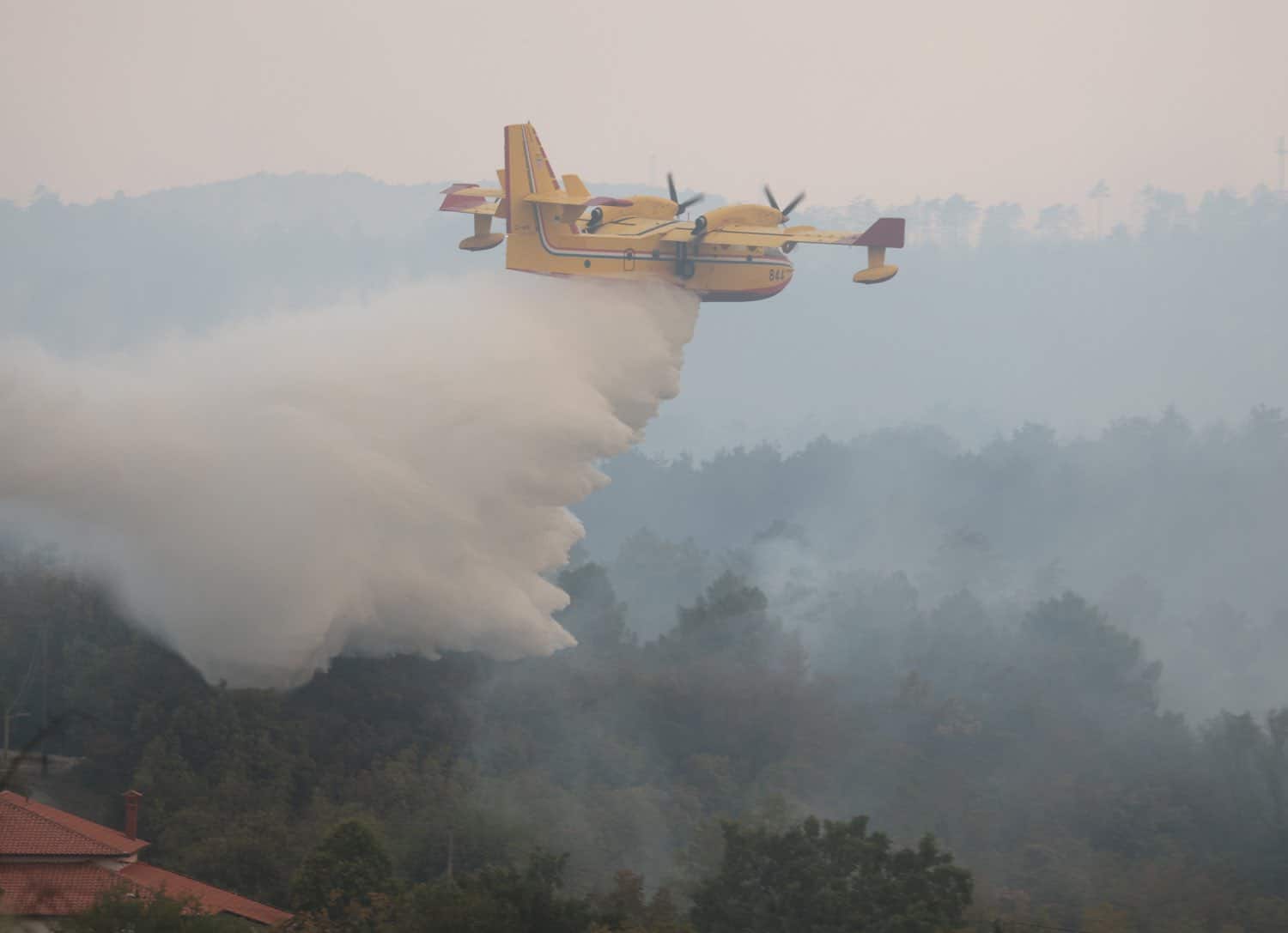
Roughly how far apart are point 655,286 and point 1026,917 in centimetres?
1298

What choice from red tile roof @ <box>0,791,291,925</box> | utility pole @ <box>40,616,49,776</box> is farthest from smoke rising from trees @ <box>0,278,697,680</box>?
utility pole @ <box>40,616,49,776</box>

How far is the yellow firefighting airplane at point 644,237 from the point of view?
1298 inches

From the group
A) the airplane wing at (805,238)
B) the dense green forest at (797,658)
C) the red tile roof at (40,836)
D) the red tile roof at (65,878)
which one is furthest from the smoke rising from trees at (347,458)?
the red tile roof at (65,878)

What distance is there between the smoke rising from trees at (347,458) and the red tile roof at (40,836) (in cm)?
310

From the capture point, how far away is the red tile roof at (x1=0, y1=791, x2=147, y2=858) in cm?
2736

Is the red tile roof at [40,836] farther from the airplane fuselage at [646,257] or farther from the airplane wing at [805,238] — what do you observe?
the airplane wing at [805,238]

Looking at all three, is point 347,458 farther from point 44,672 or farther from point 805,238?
point 44,672

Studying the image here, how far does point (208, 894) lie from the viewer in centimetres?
2958

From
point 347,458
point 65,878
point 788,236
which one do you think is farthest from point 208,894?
point 788,236

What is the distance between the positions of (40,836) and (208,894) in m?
2.97

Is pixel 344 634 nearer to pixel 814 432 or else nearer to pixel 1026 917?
pixel 1026 917

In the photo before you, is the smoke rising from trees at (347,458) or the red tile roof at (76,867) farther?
the smoke rising from trees at (347,458)

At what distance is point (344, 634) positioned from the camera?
30.3 metres

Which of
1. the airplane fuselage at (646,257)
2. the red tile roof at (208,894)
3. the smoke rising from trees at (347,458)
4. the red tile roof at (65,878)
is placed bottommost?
the red tile roof at (65,878)
